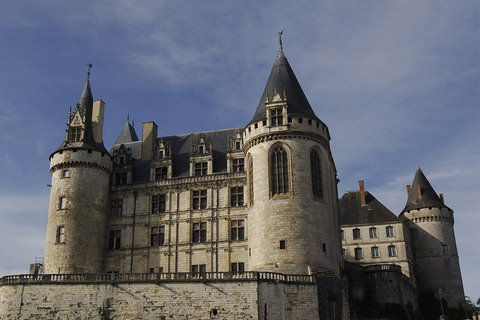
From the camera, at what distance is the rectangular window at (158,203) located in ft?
126

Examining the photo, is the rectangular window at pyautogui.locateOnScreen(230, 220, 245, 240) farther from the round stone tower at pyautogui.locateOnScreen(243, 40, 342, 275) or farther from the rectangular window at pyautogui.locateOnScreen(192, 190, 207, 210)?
the rectangular window at pyautogui.locateOnScreen(192, 190, 207, 210)

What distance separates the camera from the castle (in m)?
29.9

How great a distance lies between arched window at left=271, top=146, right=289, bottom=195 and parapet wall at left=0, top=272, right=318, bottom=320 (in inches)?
232

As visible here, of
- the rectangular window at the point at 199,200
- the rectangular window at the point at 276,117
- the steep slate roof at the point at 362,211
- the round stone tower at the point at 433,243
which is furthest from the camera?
the round stone tower at the point at 433,243

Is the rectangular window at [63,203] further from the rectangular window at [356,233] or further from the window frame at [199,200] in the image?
the rectangular window at [356,233]

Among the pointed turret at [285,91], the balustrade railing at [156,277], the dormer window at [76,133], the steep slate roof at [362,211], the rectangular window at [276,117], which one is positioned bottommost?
the balustrade railing at [156,277]

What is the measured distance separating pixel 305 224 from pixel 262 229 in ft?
8.83

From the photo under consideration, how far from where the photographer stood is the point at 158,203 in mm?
Answer: 38594

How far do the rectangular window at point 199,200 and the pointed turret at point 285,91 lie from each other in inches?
250

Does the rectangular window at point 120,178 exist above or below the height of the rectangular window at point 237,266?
above

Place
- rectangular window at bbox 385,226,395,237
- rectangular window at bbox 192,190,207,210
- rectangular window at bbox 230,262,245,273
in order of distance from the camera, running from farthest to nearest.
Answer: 1. rectangular window at bbox 385,226,395,237
2. rectangular window at bbox 192,190,207,210
3. rectangular window at bbox 230,262,245,273

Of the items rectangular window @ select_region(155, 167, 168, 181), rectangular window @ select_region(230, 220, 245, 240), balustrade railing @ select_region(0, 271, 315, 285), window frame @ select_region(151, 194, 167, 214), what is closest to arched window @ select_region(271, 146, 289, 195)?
rectangular window @ select_region(230, 220, 245, 240)

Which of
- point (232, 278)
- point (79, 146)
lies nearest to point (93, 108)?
point (79, 146)

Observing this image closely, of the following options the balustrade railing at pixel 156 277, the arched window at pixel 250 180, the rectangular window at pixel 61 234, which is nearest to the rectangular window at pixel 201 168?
the arched window at pixel 250 180
